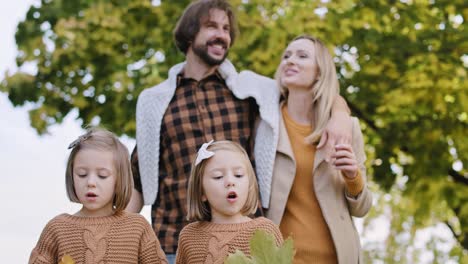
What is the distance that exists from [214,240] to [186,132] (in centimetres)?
112

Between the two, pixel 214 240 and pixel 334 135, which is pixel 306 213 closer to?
pixel 334 135

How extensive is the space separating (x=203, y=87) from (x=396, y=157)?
5.26 metres

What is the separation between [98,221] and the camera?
2.67m

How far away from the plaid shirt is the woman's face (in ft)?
0.84

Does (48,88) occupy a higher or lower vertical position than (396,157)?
higher

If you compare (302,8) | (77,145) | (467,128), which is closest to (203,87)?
(77,145)

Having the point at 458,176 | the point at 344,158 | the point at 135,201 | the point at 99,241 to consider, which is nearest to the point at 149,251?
the point at 99,241

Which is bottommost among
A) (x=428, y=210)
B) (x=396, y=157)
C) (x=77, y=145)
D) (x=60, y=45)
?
(x=428, y=210)

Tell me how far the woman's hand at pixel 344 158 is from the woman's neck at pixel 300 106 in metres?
0.35

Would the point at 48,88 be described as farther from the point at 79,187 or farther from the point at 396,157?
the point at 79,187

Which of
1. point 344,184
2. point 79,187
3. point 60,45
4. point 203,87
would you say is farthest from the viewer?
point 60,45

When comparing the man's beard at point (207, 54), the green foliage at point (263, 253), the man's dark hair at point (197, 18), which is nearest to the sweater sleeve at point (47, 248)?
the man's beard at point (207, 54)

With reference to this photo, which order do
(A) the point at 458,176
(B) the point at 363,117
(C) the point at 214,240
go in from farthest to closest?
(B) the point at 363,117 → (A) the point at 458,176 → (C) the point at 214,240

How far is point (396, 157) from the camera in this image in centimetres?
877
